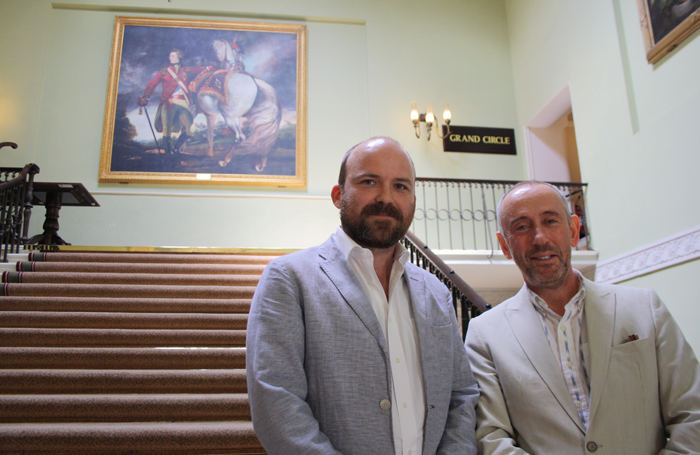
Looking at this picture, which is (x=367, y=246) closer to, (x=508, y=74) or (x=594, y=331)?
(x=594, y=331)

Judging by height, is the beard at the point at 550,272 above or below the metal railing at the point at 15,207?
below

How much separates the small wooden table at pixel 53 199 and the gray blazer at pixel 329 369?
6131mm

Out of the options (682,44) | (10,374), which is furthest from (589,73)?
(10,374)

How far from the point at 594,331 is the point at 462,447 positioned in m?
0.62

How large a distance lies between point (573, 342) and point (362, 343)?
80cm

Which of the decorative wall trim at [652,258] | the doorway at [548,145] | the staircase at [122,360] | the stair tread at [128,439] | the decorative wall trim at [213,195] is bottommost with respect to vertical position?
the stair tread at [128,439]

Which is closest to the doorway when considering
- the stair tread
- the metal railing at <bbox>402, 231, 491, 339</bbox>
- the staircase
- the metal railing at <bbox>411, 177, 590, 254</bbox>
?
the metal railing at <bbox>411, 177, 590, 254</bbox>

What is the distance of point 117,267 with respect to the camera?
221 inches

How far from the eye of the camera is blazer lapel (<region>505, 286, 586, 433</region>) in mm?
1599

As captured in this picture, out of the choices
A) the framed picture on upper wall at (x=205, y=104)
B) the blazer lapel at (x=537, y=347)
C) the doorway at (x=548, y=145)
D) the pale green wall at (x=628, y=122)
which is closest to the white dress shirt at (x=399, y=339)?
the blazer lapel at (x=537, y=347)

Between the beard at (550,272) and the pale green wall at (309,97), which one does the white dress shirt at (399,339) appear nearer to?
the beard at (550,272)

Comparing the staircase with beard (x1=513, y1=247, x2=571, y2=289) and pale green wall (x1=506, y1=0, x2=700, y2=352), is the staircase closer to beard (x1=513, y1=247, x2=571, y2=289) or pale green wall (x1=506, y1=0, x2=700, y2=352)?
beard (x1=513, y1=247, x2=571, y2=289)

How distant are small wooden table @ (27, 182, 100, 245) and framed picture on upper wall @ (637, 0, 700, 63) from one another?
762 centimetres

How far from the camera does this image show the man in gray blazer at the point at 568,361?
1.53m
